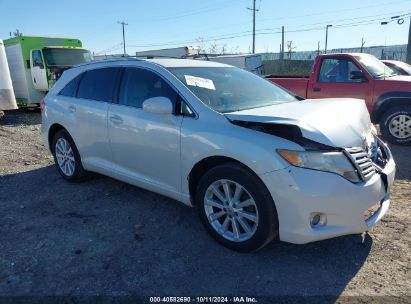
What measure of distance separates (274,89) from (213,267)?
2.32m

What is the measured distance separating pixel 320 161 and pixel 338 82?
576 cm

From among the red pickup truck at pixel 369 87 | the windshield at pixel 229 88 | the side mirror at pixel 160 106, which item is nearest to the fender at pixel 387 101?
the red pickup truck at pixel 369 87

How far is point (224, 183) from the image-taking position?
3.28m

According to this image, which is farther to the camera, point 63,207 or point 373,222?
point 63,207

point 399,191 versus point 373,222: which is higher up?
point 373,222

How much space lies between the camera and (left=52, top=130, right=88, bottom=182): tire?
Result: 16.8 ft

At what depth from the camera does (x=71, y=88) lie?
511 centimetres

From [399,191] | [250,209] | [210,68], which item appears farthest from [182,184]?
[399,191]

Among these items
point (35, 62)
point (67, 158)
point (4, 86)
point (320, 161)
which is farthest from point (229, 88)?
point (35, 62)

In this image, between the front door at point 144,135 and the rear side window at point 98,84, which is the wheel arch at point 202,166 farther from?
the rear side window at point 98,84

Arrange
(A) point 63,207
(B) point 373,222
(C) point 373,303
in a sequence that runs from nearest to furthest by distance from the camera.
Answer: (C) point 373,303, (B) point 373,222, (A) point 63,207

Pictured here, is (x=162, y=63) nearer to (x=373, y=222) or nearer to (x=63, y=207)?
(x=63, y=207)

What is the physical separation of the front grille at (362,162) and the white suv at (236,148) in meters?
0.01

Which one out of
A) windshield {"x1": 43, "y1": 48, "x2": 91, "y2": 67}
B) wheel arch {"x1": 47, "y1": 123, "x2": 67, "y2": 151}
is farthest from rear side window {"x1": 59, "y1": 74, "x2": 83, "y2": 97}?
windshield {"x1": 43, "y1": 48, "x2": 91, "y2": 67}
